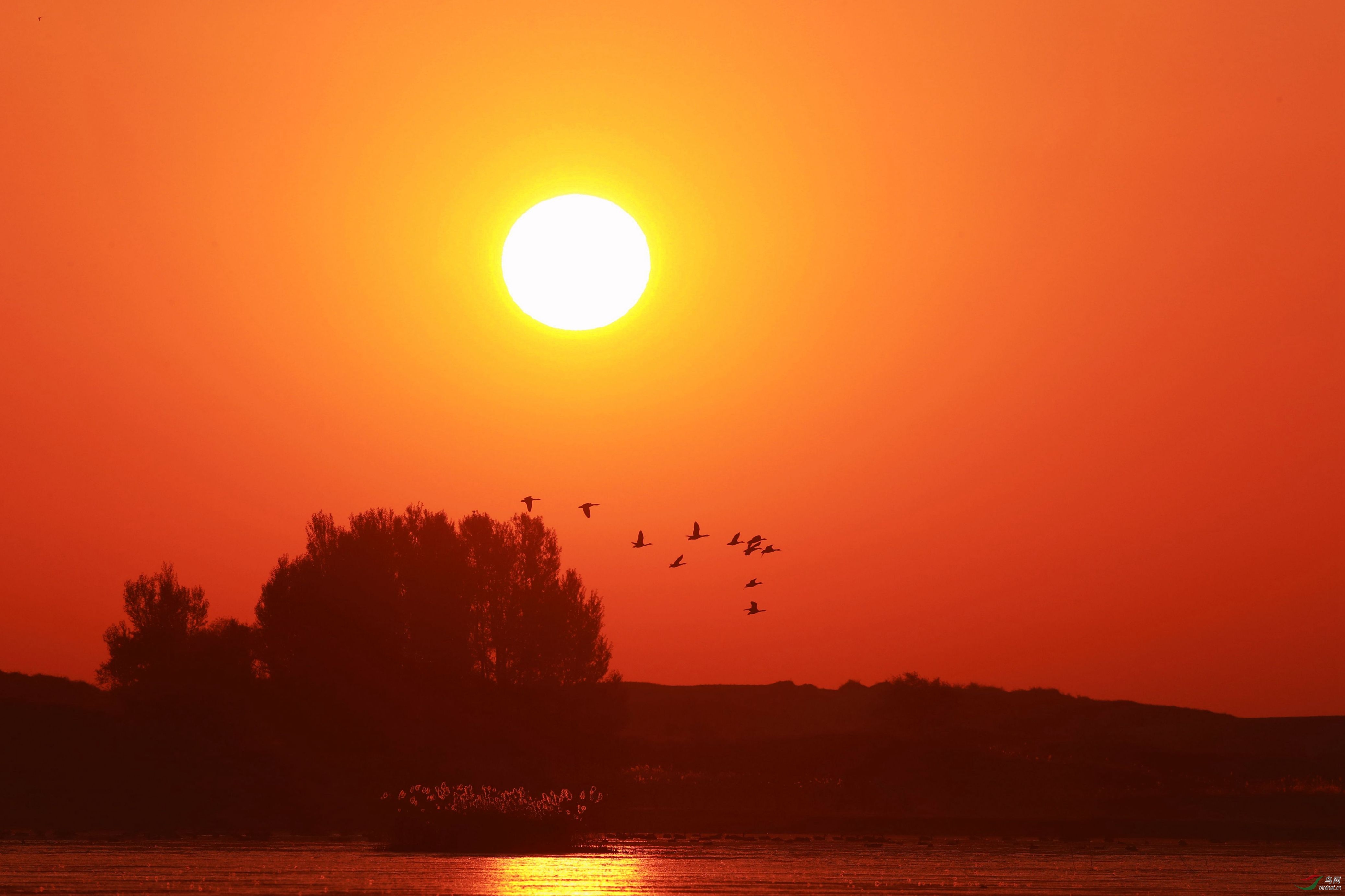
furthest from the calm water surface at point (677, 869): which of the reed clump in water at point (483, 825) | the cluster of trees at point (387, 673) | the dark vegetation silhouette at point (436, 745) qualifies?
the cluster of trees at point (387, 673)

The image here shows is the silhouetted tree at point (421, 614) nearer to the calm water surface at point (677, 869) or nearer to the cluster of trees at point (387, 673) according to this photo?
the cluster of trees at point (387, 673)

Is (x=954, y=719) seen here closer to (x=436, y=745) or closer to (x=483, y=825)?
(x=436, y=745)

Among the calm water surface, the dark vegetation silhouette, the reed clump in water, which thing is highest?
the dark vegetation silhouette

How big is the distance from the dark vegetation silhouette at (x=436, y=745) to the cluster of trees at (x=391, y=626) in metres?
0.12

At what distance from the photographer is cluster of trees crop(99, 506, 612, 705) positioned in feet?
266

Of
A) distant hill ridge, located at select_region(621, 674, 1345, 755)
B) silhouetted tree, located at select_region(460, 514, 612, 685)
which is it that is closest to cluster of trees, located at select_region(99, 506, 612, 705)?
silhouetted tree, located at select_region(460, 514, 612, 685)

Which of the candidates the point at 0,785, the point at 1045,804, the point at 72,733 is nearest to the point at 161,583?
the point at 72,733

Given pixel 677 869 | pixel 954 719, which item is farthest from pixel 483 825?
pixel 954 719

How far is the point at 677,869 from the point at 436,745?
42.5 m

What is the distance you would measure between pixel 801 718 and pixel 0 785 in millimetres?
105318

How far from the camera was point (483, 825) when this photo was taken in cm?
5347

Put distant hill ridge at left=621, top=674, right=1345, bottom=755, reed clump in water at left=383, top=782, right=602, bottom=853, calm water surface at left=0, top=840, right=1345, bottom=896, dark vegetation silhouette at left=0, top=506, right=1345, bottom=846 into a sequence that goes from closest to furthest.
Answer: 1. calm water surface at left=0, top=840, right=1345, bottom=896
2. reed clump in water at left=383, top=782, right=602, bottom=853
3. dark vegetation silhouette at left=0, top=506, right=1345, bottom=846
4. distant hill ridge at left=621, top=674, right=1345, bottom=755

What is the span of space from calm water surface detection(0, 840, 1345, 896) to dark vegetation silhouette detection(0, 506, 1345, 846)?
46.4 feet

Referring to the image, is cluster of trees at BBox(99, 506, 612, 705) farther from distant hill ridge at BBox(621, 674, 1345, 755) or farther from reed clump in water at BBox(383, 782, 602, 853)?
distant hill ridge at BBox(621, 674, 1345, 755)
